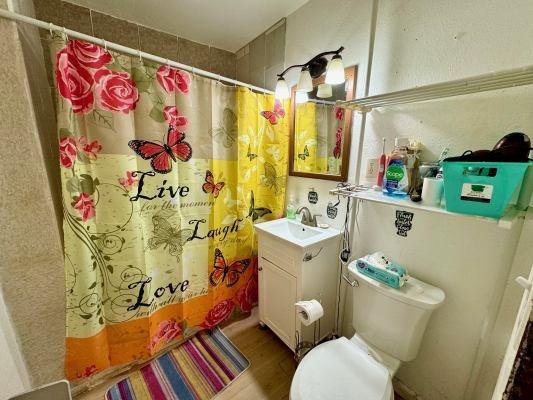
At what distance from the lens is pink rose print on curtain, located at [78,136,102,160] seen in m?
1.04

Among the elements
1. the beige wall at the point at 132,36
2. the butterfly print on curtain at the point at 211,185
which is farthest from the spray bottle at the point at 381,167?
the beige wall at the point at 132,36

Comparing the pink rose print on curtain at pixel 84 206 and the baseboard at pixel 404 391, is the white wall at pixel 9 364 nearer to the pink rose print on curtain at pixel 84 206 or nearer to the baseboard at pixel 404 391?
the pink rose print on curtain at pixel 84 206

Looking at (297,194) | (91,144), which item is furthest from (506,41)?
(91,144)

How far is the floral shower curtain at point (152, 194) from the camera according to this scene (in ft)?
3.45

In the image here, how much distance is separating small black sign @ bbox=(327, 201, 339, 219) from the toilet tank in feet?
1.42

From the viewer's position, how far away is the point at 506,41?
0.81m

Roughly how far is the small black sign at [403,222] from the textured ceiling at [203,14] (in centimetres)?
150

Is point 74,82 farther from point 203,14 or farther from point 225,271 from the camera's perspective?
point 225,271

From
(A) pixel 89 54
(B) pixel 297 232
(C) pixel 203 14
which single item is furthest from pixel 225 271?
(C) pixel 203 14

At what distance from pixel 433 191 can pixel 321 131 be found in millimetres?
837

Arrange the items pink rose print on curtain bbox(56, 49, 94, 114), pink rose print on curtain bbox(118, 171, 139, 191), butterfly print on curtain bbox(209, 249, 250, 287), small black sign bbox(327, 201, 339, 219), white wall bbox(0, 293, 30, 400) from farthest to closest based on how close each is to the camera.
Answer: butterfly print on curtain bbox(209, 249, 250, 287) → small black sign bbox(327, 201, 339, 219) → pink rose print on curtain bbox(118, 171, 139, 191) → pink rose print on curtain bbox(56, 49, 94, 114) → white wall bbox(0, 293, 30, 400)

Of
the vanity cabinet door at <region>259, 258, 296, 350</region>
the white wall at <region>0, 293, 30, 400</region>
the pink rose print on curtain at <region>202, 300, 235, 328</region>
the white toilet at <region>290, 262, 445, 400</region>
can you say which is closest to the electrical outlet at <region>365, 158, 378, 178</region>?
the white toilet at <region>290, 262, 445, 400</region>

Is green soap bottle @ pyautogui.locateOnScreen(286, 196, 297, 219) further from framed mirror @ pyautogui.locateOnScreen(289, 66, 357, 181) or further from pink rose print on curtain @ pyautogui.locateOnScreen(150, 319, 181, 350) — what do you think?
pink rose print on curtain @ pyautogui.locateOnScreen(150, 319, 181, 350)

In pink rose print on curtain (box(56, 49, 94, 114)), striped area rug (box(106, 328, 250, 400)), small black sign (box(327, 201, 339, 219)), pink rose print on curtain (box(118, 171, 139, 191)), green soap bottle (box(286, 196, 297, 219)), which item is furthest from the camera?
green soap bottle (box(286, 196, 297, 219))
